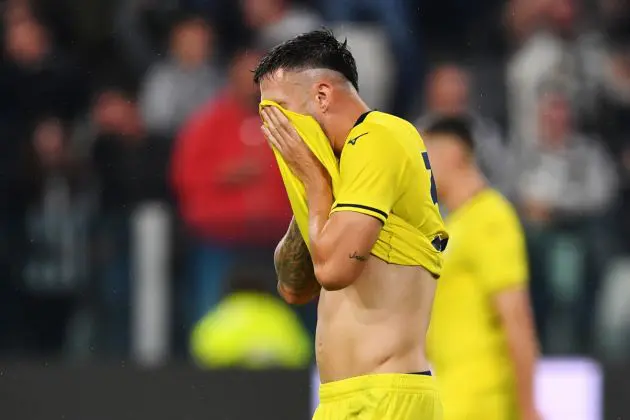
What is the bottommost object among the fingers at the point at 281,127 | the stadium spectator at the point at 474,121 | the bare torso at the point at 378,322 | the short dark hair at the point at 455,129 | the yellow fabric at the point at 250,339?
the yellow fabric at the point at 250,339

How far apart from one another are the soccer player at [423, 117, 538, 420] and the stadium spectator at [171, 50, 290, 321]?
280 centimetres

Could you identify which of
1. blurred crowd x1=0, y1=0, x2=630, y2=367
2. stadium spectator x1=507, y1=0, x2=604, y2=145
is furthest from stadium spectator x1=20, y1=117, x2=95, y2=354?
stadium spectator x1=507, y1=0, x2=604, y2=145

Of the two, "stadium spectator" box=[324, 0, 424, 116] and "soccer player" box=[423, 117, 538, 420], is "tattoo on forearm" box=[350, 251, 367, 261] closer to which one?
"soccer player" box=[423, 117, 538, 420]

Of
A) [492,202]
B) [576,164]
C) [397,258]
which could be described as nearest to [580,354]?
[576,164]

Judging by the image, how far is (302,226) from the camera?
4.64m

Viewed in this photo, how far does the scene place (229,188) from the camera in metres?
9.76

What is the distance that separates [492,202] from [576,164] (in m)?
3.55

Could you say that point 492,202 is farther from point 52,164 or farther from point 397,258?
point 52,164

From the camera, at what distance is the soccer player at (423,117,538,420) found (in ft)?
21.4

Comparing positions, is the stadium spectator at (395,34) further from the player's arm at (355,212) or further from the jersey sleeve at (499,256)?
the player's arm at (355,212)

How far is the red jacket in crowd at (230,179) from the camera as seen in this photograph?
31.4 ft

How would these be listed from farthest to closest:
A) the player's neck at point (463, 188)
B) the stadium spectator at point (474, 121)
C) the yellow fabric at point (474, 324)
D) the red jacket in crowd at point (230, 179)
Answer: the stadium spectator at point (474, 121), the red jacket in crowd at point (230, 179), the player's neck at point (463, 188), the yellow fabric at point (474, 324)

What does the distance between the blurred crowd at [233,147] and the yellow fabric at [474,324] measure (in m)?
2.46

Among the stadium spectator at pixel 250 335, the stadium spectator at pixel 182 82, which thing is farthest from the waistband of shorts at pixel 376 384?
the stadium spectator at pixel 182 82
